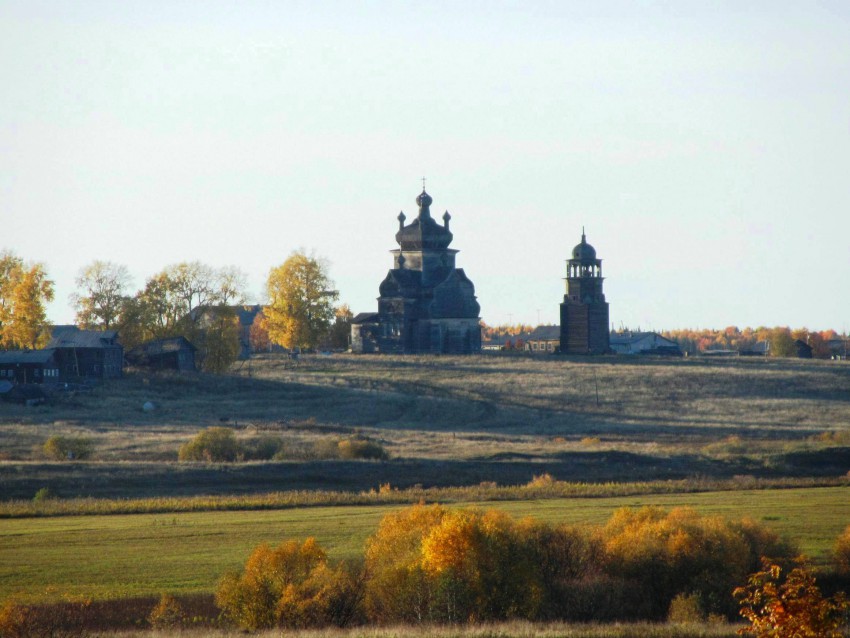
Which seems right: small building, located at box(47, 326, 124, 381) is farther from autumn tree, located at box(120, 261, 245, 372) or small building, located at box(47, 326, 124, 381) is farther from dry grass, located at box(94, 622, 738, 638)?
dry grass, located at box(94, 622, 738, 638)

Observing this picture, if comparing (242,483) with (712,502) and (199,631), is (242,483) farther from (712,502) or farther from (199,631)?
(199,631)

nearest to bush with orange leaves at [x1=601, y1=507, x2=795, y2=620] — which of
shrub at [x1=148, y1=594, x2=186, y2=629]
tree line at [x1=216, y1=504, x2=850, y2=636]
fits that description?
tree line at [x1=216, y1=504, x2=850, y2=636]

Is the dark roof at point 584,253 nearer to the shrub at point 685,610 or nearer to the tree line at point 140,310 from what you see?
the tree line at point 140,310

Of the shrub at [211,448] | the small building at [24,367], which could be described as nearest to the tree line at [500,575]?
the shrub at [211,448]

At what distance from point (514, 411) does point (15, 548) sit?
1794 inches

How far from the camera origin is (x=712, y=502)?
41.7 m

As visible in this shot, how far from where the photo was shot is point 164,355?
282 ft

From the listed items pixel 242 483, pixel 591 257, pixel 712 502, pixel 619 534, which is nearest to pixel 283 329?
pixel 591 257

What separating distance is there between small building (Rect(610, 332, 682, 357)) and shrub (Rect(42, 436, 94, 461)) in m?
75.2

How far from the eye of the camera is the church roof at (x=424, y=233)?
105312 mm

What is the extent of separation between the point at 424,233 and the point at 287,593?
262 ft

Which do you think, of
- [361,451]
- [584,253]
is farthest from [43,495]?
[584,253]

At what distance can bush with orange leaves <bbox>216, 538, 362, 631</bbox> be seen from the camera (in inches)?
1034

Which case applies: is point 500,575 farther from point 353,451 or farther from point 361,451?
point 353,451
